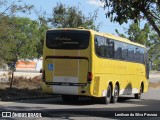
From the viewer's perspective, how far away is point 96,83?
68.9 feet

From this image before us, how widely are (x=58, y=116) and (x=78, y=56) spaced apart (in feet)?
18.5

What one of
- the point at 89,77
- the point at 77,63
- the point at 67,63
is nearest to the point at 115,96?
the point at 89,77

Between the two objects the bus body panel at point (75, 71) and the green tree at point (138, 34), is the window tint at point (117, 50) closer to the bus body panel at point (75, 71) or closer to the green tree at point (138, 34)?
the bus body panel at point (75, 71)

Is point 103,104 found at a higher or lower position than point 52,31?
lower

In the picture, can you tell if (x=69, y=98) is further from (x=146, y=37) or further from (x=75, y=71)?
(x=146, y=37)

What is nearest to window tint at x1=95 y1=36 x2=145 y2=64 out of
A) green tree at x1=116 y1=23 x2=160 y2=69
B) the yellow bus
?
the yellow bus

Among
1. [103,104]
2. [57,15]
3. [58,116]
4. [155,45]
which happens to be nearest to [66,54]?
[103,104]

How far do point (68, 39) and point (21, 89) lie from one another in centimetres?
693

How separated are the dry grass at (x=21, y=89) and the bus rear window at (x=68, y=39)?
12.2ft

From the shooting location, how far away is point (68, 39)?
21.0m

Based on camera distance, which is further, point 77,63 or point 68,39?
point 68,39

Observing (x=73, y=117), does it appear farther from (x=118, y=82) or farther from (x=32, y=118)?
(x=118, y=82)

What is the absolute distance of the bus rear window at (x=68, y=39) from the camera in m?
20.8

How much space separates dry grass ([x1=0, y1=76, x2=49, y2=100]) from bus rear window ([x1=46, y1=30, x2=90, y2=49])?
372 cm
